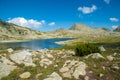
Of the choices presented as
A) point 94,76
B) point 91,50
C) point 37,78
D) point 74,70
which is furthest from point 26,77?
point 91,50

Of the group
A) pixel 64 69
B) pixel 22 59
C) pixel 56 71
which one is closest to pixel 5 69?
pixel 22 59

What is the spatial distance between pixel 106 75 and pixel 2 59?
409 inches

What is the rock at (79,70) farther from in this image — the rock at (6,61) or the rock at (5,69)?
the rock at (6,61)

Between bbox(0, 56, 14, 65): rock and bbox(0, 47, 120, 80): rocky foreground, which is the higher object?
bbox(0, 56, 14, 65): rock

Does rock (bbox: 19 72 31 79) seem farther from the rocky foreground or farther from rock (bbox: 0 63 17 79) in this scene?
rock (bbox: 0 63 17 79)

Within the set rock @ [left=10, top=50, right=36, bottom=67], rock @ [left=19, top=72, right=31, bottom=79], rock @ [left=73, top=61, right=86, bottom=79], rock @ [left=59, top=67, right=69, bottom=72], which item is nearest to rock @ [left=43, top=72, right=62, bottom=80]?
rock @ [left=59, top=67, right=69, bottom=72]

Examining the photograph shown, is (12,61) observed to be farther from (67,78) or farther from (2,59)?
A: (67,78)

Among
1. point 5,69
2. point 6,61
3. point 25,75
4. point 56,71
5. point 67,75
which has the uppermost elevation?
point 6,61

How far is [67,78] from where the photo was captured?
15.1 meters

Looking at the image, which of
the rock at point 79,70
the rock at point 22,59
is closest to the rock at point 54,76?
the rock at point 79,70

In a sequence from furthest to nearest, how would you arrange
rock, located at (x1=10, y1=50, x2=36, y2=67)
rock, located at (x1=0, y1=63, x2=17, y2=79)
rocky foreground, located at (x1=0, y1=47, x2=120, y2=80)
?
rock, located at (x1=10, y1=50, x2=36, y2=67) < rock, located at (x1=0, y1=63, x2=17, y2=79) < rocky foreground, located at (x1=0, y1=47, x2=120, y2=80)

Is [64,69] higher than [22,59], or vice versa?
[22,59]

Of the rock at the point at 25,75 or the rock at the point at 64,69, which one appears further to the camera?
the rock at the point at 64,69

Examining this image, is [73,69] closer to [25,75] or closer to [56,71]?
[56,71]
